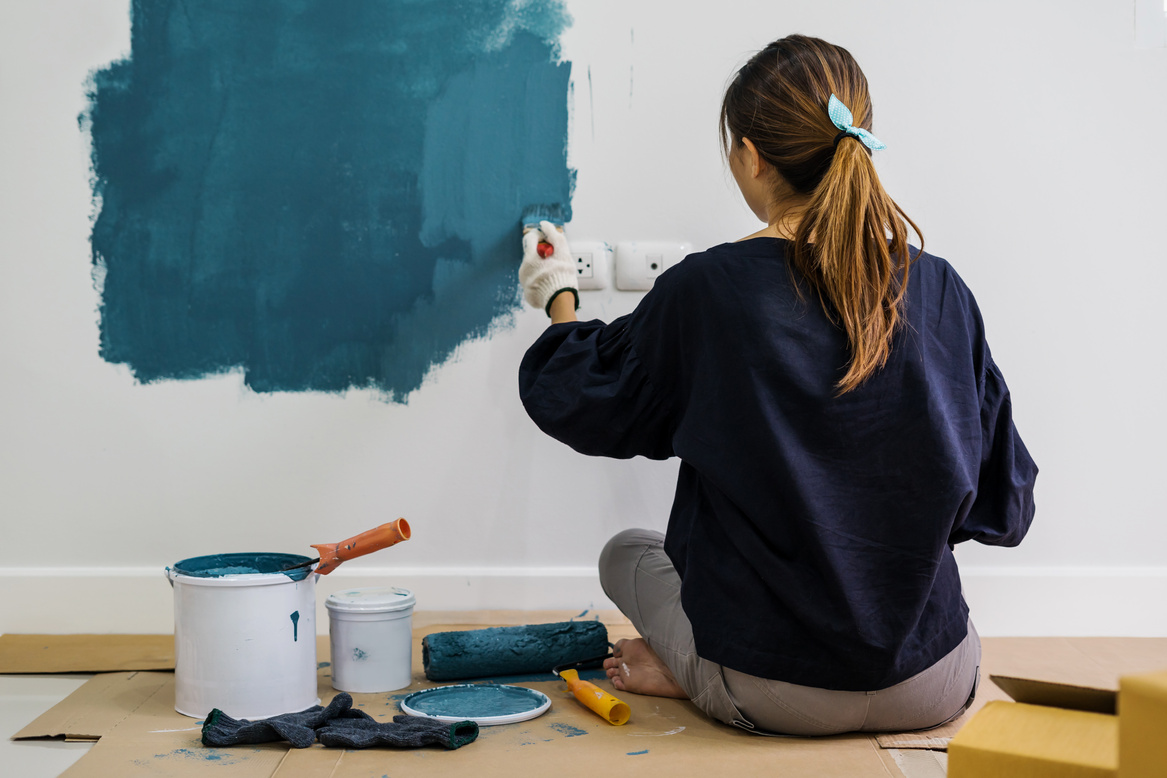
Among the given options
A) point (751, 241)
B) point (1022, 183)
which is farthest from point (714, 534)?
point (1022, 183)

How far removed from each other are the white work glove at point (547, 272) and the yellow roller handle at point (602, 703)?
56 cm

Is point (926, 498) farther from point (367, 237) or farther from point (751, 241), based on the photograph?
point (367, 237)

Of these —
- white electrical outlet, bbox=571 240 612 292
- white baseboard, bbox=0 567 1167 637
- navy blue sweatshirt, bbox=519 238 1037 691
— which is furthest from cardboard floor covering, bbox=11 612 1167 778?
white electrical outlet, bbox=571 240 612 292

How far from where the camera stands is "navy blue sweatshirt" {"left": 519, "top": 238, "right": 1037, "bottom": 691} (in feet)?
3.30

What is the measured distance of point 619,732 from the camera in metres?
1.16

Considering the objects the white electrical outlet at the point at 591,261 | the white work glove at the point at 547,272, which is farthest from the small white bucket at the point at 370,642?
the white electrical outlet at the point at 591,261

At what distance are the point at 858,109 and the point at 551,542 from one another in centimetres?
95

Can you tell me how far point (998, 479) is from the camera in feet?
3.85

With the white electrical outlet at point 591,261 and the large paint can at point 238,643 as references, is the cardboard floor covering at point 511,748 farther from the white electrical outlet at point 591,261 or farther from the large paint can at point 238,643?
the white electrical outlet at point 591,261

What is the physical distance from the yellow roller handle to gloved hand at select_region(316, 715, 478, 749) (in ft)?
0.56

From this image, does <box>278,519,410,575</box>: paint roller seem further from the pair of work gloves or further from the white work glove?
the white work glove

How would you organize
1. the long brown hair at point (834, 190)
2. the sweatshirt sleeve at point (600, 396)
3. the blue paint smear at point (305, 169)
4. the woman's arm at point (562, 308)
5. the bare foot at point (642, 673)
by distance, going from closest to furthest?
1. the long brown hair at point (834, 190)
2. the sweatshirt sleeve at point (600, 396)
3. the bare foot at point (642, 673)
4. the woman's arm at point (562, 308)
5. the blue paint smear at point (305, 169)

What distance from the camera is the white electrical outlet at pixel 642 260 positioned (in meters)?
1.65

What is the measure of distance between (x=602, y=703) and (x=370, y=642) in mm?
371
